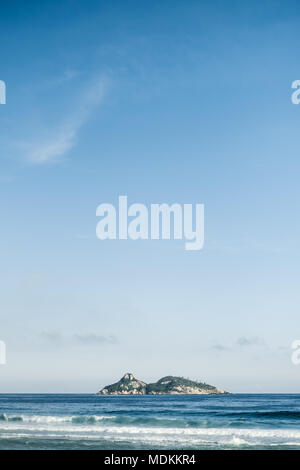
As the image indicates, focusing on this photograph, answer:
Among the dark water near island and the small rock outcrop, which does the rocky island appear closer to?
the small rock outcrop

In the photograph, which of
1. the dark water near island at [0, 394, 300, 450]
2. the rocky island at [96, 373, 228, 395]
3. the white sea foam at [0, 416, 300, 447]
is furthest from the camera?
the rocky island at [96, 373, 228, 395]

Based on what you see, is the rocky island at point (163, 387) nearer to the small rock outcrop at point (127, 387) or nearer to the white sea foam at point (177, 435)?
the small rock outcrop at point (127, 387)

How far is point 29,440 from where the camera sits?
2088cm

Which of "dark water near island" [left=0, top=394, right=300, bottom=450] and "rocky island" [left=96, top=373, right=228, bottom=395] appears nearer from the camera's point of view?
"dark water near island" [left=0, top=394, right=300, bottom=450]

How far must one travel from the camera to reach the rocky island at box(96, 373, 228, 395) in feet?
388


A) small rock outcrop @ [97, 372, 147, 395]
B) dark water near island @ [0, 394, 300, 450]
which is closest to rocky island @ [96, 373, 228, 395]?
small rock outcrop @ [97, 372, 147, 395]

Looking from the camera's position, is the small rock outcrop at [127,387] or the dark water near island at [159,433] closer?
the dark water near island at [159,433]

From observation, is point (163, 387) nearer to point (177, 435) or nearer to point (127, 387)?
point (127, 387)

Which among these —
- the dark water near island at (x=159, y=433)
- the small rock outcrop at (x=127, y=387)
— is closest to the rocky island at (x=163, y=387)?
the small rock outcrop at (x=127, y=387)

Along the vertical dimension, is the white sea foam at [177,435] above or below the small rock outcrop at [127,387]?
above

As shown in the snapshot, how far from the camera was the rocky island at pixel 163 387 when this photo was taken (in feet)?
388
